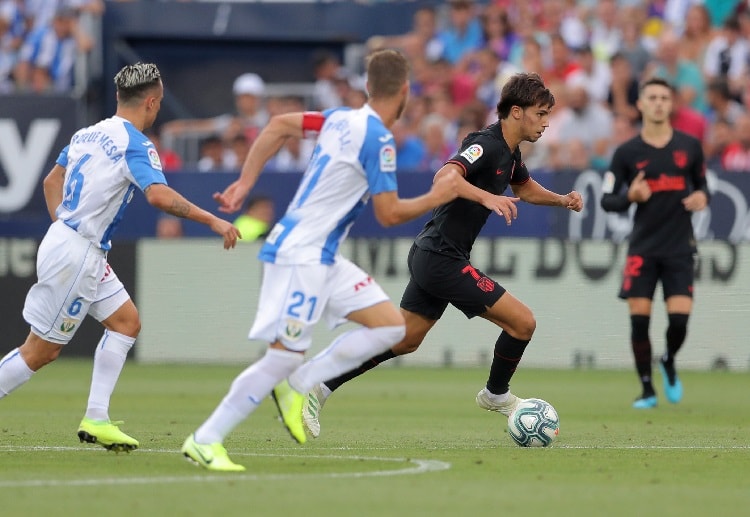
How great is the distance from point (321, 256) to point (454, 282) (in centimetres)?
223

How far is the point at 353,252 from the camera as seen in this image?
1853 centimetres

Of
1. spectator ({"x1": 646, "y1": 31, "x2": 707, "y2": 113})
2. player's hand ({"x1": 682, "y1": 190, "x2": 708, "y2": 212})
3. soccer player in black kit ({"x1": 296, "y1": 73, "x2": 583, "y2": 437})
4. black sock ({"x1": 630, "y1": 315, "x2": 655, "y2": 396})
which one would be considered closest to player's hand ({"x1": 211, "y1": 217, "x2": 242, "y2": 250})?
soccer player in black kit ({"x1": 296, "y1": 73, "x2": 583, "y2": 437})

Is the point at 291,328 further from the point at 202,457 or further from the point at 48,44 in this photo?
the point at 48,44

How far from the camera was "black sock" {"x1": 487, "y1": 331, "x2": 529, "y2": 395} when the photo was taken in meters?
10.4

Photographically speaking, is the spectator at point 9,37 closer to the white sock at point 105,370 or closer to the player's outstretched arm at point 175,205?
the white sock at point 105,370

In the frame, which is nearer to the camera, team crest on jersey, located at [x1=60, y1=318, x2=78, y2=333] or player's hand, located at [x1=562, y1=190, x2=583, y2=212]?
team crest on jersey, located at [x1=60, y1=318, x2=78, y2=333]

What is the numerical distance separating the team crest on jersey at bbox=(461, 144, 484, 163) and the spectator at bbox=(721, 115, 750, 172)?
1000 cm

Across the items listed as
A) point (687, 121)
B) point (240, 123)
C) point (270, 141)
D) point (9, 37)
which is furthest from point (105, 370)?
point (9, 37)

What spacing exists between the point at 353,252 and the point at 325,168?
1041cm

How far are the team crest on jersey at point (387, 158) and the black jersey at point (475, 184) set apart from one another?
195 cm

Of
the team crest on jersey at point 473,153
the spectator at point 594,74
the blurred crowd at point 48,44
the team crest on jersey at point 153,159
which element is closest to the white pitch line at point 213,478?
the team crest on jersey at point 153,159

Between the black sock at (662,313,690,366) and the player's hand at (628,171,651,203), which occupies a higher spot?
the player's hand at (628,171,651,203)

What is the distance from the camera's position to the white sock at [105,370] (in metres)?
9.34

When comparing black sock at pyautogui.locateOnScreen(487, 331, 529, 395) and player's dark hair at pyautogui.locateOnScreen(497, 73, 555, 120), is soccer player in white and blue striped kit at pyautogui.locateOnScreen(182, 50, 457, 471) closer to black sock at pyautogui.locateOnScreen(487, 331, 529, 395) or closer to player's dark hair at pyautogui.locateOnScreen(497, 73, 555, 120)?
player's dark hair at pyautogui.locateOnScreen(497, 73, 555, 120)
